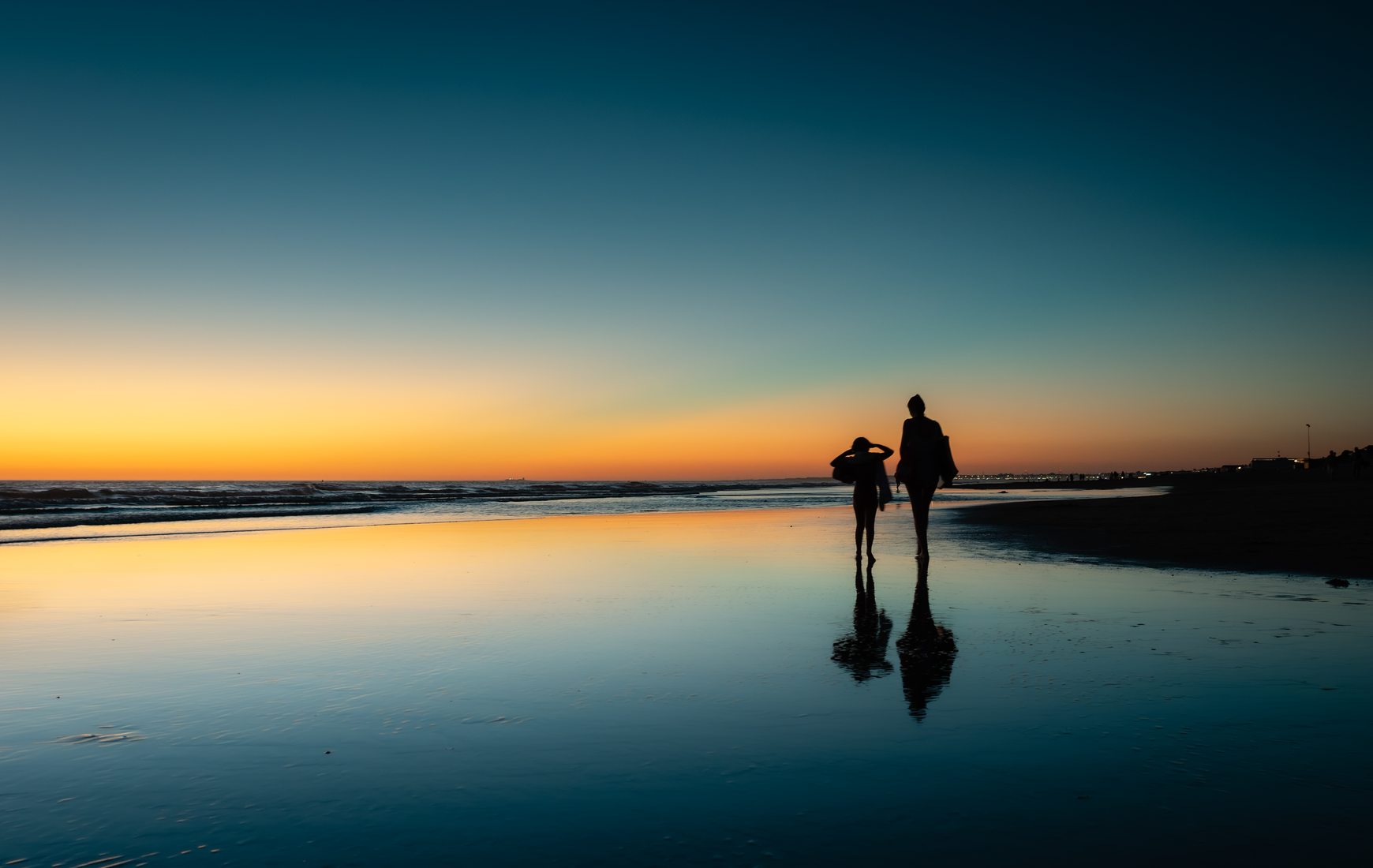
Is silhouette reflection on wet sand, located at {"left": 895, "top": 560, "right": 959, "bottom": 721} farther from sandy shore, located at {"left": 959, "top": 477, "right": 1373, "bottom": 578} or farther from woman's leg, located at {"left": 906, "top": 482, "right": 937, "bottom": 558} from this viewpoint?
sandy shore, located at {"left": 959, "top": 477, "right": 1373, "bottom": 578}

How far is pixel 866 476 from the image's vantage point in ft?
44.9

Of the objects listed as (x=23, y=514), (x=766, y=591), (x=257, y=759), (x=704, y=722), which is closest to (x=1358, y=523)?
(x=766, y=591)

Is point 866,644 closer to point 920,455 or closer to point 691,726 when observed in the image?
point 691,726

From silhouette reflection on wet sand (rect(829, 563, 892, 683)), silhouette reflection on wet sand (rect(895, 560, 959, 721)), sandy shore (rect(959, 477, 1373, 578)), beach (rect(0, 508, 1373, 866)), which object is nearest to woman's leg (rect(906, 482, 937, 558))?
beach (rect(0, 508, 1373, 866))

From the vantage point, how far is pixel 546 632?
8.09 metres

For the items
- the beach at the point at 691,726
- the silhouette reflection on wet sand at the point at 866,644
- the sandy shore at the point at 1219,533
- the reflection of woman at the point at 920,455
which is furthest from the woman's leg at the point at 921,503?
the sandy shore at the point at 1219,533

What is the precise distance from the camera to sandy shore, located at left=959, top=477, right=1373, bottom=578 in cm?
1298

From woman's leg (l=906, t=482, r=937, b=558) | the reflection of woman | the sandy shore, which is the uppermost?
the reflection of woman

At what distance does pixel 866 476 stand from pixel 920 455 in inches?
45.6

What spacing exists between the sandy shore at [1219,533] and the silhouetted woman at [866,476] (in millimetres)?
4100

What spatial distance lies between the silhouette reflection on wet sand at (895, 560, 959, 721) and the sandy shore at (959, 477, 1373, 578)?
6.66 metres

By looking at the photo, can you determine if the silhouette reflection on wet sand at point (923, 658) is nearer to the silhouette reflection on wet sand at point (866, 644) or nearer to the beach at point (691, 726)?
the beach at point (691, 726)

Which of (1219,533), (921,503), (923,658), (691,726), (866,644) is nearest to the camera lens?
(691,726)

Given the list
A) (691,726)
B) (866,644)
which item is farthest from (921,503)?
(691,726)
